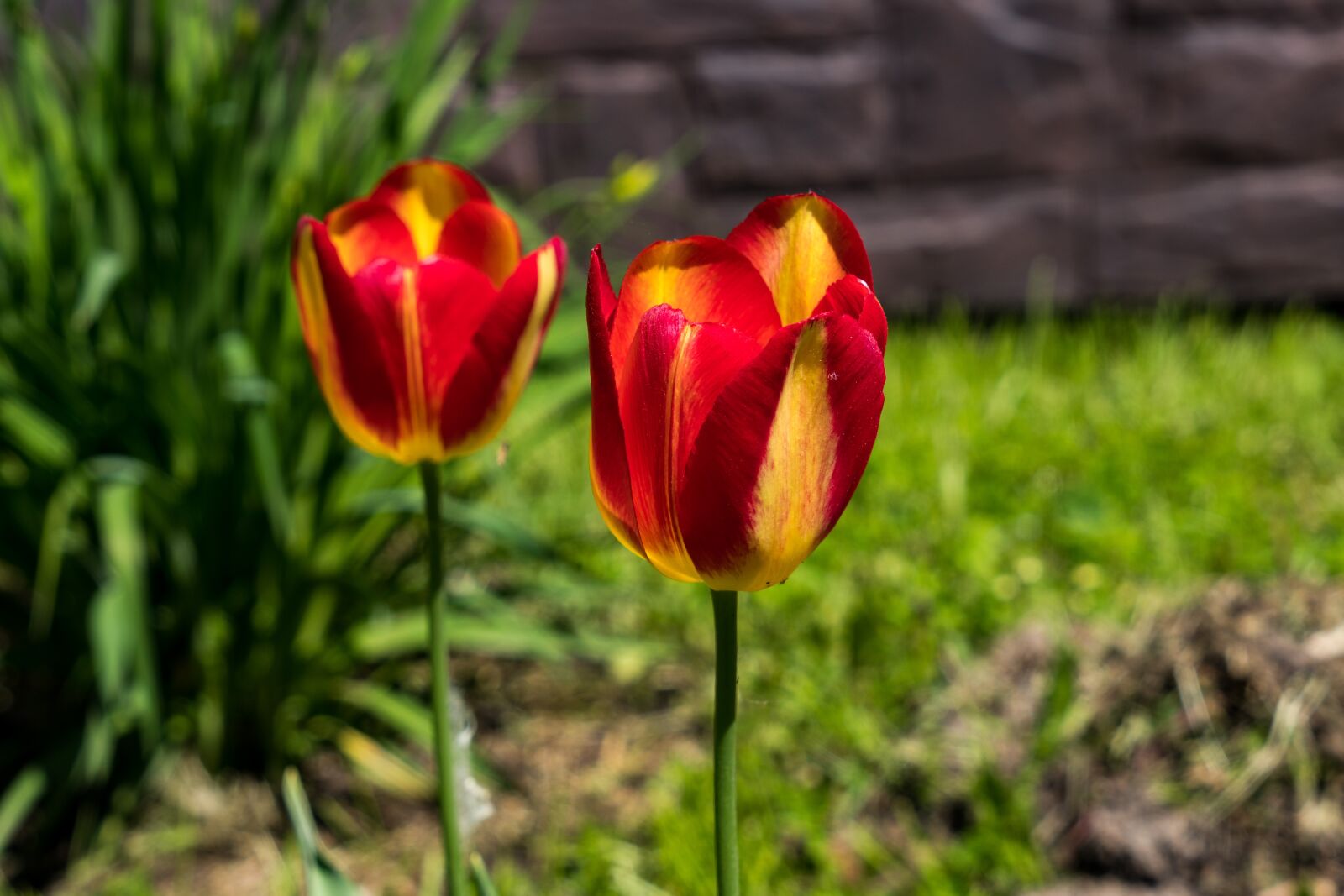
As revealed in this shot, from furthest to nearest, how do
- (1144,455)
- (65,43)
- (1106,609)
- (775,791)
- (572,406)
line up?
(65,43) → (1144,455) → (572,406) → (1106,609) → (775,791)

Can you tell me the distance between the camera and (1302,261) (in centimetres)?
355

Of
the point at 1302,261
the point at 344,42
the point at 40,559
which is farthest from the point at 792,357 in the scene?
the point at 1302,261

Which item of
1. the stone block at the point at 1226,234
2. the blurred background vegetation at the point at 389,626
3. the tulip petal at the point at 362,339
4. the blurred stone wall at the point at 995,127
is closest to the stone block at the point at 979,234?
the blurred stone wall at the point at 995,127

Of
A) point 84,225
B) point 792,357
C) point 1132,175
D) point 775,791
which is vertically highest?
point 1132,175

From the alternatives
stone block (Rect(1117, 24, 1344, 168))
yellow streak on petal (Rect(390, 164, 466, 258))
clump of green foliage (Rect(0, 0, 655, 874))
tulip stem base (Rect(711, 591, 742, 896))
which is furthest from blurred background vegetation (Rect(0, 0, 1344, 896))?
stone block (Rect(1117, 24, 1344, 168))

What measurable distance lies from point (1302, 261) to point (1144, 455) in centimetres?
149

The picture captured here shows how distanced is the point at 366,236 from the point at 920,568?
1.32m

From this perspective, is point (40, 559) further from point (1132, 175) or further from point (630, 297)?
point (1132, 175)

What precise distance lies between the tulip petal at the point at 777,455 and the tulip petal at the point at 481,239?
0.27 meters

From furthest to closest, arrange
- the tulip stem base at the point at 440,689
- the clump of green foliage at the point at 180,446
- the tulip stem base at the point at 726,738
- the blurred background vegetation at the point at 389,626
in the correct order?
the clump of green foliage at the point at 180,446, the blurred background vegetation at the point at 389,626, the tulip stem base at the point at 440,689, the tulip stem base at the point at 726,738

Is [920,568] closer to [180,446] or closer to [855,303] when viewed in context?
[180,446]

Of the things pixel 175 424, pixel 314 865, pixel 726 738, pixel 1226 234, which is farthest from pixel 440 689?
pixel 1226 234

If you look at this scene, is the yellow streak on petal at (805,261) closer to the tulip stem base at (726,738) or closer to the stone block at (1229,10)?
the tulip stem base at (726,738)

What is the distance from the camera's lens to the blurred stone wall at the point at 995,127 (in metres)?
3.42
